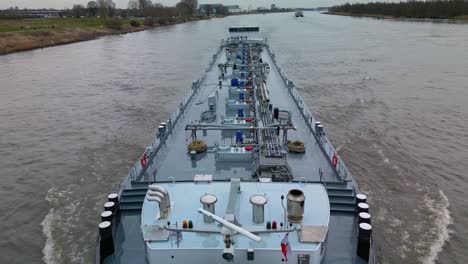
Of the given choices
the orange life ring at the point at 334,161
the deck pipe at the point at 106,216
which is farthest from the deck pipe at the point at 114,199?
the orange life ring at the point at 334,161

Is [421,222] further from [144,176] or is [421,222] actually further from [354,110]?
[354,110]

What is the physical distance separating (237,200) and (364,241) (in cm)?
444

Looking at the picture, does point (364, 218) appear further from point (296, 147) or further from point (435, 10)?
point (435, 10)

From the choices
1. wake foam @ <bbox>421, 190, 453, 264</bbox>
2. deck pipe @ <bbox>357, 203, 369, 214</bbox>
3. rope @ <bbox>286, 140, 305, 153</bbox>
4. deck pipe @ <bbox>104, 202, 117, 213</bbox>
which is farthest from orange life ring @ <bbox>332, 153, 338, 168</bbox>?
deck pipe @ <bbox>104, 202, 117, 213</bbox>

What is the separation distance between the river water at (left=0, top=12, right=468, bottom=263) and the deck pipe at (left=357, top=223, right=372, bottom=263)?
6004 mm

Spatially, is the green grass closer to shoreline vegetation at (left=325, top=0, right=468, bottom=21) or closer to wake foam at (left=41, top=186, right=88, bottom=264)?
wake foam at (left=41, top=186, right=88, bottom=264)

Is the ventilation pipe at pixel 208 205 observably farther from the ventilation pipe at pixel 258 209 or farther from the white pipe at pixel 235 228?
the ventilation pipe at pixel 258 209

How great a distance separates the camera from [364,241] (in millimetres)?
12125

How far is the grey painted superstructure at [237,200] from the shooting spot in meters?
10.7

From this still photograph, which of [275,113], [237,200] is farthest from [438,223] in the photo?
[237,200]

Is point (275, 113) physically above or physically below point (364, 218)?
above

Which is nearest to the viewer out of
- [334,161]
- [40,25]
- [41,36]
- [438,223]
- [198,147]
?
[334,161]

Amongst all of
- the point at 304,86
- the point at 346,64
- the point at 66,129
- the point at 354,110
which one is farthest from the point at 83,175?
the point at 346,64

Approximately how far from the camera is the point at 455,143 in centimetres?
3031
